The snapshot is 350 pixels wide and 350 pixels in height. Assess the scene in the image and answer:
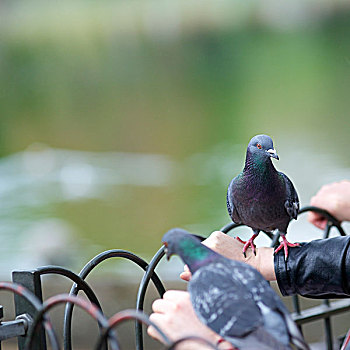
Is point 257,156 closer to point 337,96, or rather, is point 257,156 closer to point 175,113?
point 337,96

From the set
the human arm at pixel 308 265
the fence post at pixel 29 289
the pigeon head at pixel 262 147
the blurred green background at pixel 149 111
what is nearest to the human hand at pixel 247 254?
the human arm at pixel 308 265

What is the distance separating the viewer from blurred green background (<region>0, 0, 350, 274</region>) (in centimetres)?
233

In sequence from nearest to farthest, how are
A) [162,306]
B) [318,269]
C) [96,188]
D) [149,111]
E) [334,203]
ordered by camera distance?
[162,306]
[318,269]
[334,203]
[149,111]
[96,188]

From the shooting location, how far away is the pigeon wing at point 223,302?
1.62 feet

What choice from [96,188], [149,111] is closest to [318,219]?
[149,111]

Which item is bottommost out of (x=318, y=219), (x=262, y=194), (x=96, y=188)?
(x=96, y=188)

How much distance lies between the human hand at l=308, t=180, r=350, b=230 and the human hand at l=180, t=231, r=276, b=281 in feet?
0.84

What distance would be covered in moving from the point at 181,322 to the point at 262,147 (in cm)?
27

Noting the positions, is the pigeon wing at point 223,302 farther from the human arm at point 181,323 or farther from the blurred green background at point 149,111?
the blurred green background at point 149,111

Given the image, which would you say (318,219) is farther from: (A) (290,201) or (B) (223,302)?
(B) (223,302)

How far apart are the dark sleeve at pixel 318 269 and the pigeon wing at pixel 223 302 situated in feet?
0.72

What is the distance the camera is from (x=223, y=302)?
504mm

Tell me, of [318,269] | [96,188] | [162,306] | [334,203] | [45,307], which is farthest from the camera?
[96,188]

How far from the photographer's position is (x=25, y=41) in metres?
Result: 2.78
